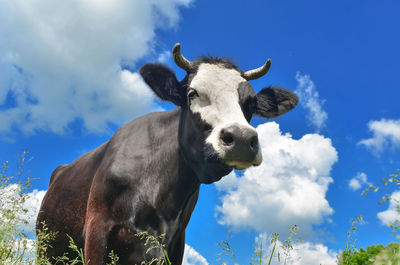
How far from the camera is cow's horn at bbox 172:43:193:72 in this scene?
227 inches

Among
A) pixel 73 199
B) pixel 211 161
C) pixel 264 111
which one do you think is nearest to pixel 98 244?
pixel 73 199

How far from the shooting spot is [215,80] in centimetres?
526

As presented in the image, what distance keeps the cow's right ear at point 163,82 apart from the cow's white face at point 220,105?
1.60ft

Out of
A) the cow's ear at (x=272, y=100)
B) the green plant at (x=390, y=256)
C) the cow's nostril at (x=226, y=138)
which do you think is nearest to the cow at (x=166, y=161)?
the cow's nostril at (x=226, y=138)

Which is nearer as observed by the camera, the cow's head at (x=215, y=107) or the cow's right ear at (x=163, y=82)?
the cow's head at (x=215, y=107)

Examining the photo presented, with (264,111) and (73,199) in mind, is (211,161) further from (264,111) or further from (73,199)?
(73,199)

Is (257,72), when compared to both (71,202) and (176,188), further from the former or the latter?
(71,202)

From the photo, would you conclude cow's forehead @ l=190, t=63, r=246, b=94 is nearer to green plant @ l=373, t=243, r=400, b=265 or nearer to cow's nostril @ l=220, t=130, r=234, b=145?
cow's nostril @ l=220, t=130, r=234, b=145

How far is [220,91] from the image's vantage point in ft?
16.6

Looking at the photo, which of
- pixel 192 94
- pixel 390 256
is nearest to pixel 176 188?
pixel 192 94

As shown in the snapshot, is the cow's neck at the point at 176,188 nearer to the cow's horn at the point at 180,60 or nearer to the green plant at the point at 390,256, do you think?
the cow's horn at the point at 180,60

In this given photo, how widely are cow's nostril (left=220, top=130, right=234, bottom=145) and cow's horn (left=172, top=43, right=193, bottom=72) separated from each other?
1.81m

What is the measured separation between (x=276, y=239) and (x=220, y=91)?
2.32 m

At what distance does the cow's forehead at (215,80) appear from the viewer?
5114 mm
